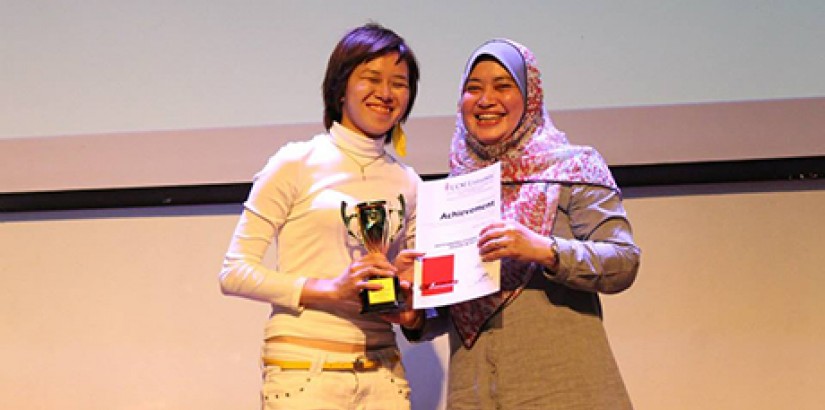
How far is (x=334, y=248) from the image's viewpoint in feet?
5.59

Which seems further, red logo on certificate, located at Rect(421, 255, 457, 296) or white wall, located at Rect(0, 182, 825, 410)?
white wall, located at Rect(0, 182, 825, 410)

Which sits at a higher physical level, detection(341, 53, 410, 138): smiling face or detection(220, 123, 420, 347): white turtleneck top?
detection(341, 53, 410, 138): smiling face

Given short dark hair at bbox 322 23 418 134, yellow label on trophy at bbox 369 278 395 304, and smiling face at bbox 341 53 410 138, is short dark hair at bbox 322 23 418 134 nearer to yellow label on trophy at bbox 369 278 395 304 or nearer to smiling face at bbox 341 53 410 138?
smiling face at bbox 341 53 410 138

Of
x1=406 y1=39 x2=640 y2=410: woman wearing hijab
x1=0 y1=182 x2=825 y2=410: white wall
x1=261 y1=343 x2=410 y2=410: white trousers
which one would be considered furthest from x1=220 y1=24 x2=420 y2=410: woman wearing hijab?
x1=0 y1=182 x2=825 y2=410: white wall

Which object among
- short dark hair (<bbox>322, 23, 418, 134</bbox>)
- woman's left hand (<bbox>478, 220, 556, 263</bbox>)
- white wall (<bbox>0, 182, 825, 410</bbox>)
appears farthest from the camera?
white wall (<bbox>0, 182, 825, 410</bbox>)

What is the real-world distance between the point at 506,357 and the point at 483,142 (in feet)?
1.42

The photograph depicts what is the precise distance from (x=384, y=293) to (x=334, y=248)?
0.69 ft

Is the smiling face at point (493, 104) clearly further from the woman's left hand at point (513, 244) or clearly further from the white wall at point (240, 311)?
the white wall at point (240, 311)

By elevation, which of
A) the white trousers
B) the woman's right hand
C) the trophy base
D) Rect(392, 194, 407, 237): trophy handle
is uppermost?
Rect(392, 194, 407, 237): trophy handle

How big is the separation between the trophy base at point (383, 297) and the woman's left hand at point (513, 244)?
0.17 metres

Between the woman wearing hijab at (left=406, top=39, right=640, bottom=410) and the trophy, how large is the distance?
18 cm

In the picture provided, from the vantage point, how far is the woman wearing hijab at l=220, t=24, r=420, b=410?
1610 mm

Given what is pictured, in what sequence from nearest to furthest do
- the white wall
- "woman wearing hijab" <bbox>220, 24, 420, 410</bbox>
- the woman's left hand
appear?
1. the woman's left hand
2. "woman wearing hijab" <bbox>220, 24, 420, 410</bbox>
3. the white wall

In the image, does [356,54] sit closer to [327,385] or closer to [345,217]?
[345,217]
